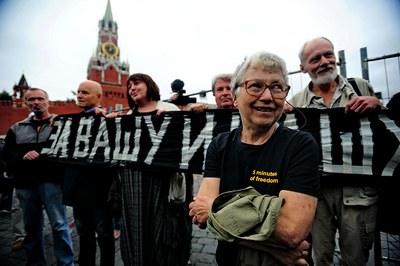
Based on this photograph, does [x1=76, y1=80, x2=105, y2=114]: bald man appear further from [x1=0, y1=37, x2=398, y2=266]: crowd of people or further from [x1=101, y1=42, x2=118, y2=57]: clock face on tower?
[x1=101, y1=42, x2=118, y2=57]: clock face on tower

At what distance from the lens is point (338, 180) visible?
1.90 meters

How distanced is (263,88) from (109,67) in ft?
218

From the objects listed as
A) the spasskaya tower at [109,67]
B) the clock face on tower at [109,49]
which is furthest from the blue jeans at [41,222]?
the clock face on tower at [109,49]

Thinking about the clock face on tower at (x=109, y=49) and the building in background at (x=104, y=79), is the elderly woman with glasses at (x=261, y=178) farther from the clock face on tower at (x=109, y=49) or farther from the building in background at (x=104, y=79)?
the clock face on tower at (x=109, y=49)

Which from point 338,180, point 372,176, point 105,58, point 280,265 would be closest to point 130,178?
point 280,265

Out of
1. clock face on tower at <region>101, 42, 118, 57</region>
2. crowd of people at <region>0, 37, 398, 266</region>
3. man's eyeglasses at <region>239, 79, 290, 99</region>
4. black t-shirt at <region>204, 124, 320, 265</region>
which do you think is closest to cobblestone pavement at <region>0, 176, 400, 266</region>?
crowd of people at <region>0, 37, 398, 266</region>

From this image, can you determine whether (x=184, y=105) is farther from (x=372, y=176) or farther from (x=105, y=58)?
(x=105, y=58)

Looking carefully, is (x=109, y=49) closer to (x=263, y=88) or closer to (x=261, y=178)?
(x=263, y=88)

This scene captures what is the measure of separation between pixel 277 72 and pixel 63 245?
11.6 ft

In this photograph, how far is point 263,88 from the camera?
1.27 meters

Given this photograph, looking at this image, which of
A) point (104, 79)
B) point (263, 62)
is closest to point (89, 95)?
point (263, 62)

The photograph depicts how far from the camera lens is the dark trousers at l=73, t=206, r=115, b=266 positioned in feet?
8.45

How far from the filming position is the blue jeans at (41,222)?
9.23 ft

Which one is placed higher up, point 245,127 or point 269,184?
point 245,127
